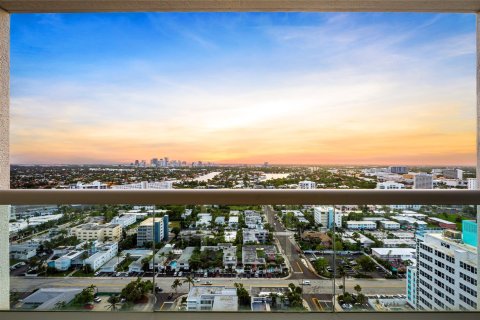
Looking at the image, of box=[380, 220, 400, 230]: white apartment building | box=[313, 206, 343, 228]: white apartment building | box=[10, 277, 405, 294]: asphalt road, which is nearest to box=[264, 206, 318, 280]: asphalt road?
box=[10, 277, 405, 294]: asphalt road

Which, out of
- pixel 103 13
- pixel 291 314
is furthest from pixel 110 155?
pixel 291 314

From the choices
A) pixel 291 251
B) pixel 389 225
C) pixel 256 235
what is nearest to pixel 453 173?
pixel 389 225

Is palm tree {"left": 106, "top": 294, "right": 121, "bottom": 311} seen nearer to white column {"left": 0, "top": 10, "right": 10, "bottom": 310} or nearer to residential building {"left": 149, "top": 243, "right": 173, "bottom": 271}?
residential building {"left": 149, "top": 243, "right": 173, "bottom": 271}

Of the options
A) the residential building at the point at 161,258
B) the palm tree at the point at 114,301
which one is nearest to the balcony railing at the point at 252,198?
the palm tree at the point at 114,301

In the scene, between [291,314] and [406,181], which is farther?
[406,181]

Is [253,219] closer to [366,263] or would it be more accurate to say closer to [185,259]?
[185,259]

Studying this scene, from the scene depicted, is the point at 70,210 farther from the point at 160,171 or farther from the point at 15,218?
the point at 160,171
